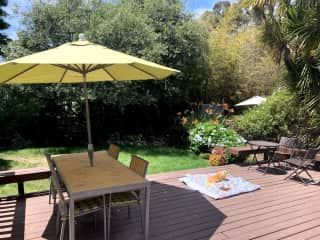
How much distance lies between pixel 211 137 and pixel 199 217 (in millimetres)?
3872

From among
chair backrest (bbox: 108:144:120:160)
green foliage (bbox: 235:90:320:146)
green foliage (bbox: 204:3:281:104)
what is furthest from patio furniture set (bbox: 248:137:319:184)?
green foliage (bbox: 204:3:281:104)

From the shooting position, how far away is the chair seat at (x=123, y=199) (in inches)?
→ 111

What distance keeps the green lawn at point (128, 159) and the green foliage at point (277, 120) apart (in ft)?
5.68

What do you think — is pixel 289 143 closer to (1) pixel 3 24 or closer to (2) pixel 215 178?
(2) pixel 215 178

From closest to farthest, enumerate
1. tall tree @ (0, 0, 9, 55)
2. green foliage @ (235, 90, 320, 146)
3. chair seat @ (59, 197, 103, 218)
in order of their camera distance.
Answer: chair seat @ (59, 197, 103, 218) < green foliage @ (235, 90, 320, 146) < tall tree @ (0, 0, 9, 55)

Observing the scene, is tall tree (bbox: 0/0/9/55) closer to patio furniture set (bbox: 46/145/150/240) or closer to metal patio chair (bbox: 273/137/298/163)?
patio furniture set (bbox: 46/145/150/240)

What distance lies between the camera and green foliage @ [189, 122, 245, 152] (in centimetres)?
663

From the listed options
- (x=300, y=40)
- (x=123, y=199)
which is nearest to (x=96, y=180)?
(x=123, y=199)

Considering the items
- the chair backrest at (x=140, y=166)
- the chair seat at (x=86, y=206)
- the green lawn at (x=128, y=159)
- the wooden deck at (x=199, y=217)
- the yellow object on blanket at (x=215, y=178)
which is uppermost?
the chair backrest at (x=140, y=166)

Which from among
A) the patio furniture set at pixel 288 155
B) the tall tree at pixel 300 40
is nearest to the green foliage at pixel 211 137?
the patio furniture set at pixel 288 155

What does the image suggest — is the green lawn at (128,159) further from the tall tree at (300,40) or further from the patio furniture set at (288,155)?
the tall tree at (300,40)

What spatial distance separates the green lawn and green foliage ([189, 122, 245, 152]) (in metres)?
0.36

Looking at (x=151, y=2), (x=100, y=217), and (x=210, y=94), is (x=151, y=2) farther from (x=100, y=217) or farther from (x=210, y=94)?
(x=100, y=217)

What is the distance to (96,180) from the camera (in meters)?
2.75
